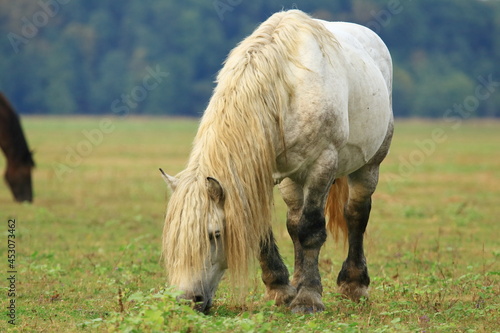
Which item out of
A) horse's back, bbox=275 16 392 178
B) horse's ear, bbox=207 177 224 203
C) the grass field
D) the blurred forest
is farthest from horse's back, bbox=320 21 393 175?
the blurred forest

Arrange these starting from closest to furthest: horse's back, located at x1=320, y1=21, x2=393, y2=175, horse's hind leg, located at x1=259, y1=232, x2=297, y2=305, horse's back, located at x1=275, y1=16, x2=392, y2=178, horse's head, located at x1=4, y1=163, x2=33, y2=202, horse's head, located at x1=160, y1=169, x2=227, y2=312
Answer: horse's head, located at x1=160, y1=169, x2=227, y2=312
horse's back, located at x1=275, y1=16, x2=392, y2=178
horse's hind leg, located at x1=259, y1=232, x2=297, y2=305
horse's back, located at x1=320, y1=21, x2=393, y2=175
horse's head, located at x1=4, y1=163, x2=33, y2=202

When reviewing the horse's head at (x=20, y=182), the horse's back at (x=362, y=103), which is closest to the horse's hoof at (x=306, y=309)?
the horse's back at (x=362, y=103)

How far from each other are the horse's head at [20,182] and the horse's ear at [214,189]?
10.3 metres

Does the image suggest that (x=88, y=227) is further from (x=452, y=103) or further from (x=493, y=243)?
(x=452, y=103)

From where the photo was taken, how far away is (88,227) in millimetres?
11211

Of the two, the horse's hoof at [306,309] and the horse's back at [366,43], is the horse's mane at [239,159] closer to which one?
the horse's hoof at [306,309]

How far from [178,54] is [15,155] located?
63.6 meters

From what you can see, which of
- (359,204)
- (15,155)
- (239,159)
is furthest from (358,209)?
→ (15,155)

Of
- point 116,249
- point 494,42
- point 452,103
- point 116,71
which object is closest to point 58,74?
point 116,71

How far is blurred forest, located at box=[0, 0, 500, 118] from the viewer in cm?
7375

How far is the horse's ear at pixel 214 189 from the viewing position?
478 cm

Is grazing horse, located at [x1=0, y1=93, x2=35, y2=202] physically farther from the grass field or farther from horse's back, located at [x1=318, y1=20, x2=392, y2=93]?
horse's back, located at [x1=318, y1=20, x2=392, y2=93]

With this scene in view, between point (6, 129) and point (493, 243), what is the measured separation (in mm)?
9000

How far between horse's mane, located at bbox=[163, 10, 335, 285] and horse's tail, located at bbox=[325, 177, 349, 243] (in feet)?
5.96
